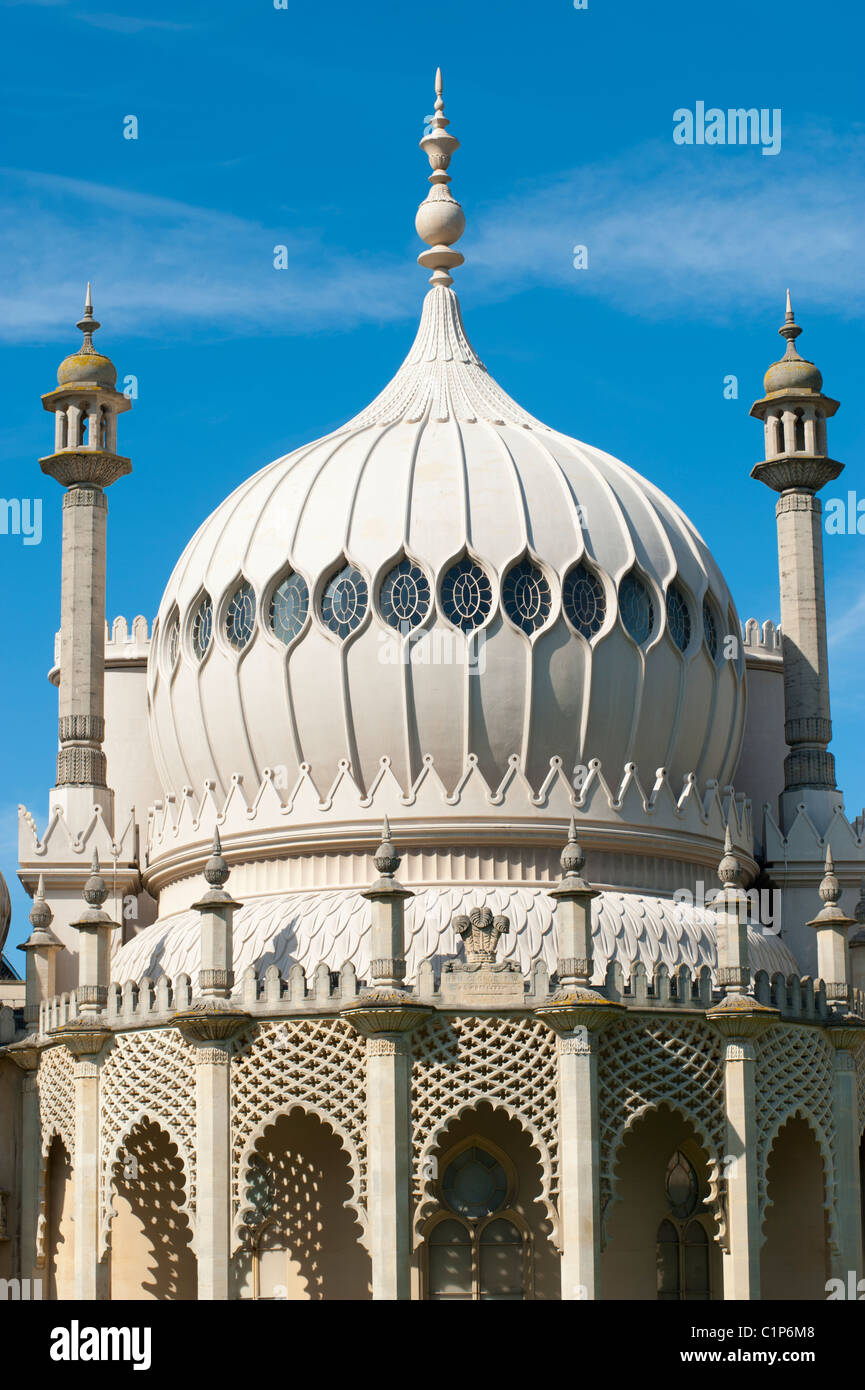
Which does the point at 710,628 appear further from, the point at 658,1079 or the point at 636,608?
the point at 658,1079

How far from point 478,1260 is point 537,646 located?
8.50 metres

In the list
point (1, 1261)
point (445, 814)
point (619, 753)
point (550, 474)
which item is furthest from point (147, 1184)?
point (550, 474)

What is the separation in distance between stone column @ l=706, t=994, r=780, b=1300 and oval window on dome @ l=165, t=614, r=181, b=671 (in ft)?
33.8

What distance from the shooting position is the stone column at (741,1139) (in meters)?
30.6

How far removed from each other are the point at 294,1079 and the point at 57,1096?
4.70 m

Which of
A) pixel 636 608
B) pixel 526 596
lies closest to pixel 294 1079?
pixel 526 596

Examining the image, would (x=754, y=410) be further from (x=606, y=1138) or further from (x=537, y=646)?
(x=606, y=1138)

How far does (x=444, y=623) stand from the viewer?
33688mm

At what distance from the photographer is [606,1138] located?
30250 millimetres

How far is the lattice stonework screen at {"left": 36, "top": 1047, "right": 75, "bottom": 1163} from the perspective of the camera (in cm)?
3309

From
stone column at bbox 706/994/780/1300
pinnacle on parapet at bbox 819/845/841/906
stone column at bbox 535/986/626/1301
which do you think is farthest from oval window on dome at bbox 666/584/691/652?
stone column at bbox 535/986/626/1301
